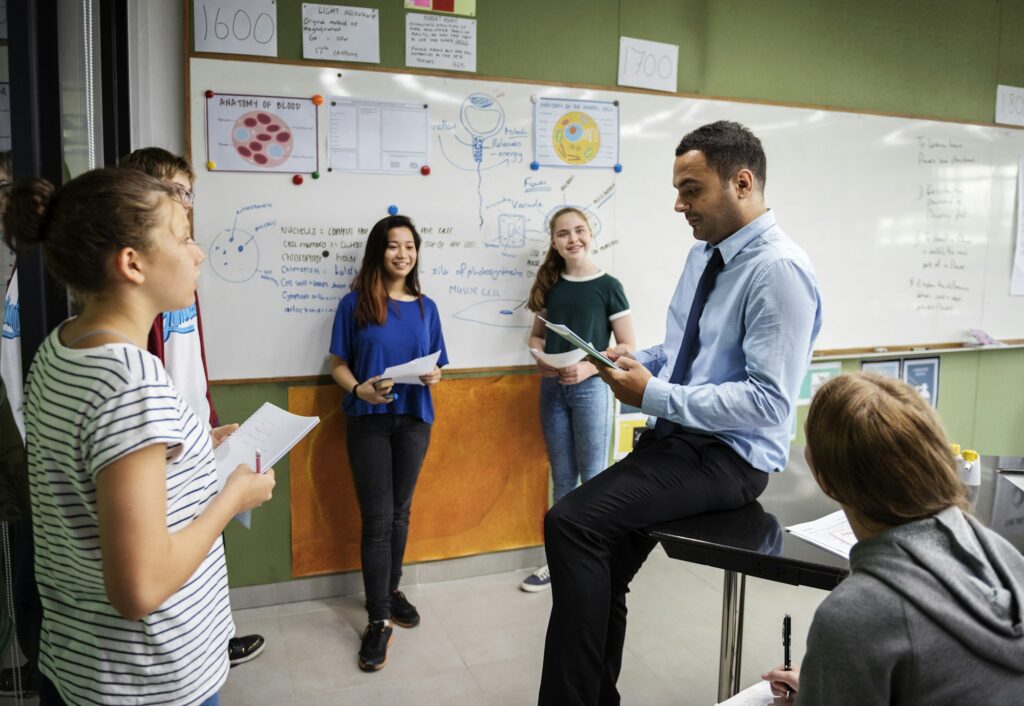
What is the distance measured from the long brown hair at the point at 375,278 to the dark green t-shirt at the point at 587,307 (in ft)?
1.91

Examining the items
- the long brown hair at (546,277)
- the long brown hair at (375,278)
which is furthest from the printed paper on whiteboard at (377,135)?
the long brown hair at (546,277)

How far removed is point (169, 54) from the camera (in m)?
2.67

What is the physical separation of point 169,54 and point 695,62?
7.17ft

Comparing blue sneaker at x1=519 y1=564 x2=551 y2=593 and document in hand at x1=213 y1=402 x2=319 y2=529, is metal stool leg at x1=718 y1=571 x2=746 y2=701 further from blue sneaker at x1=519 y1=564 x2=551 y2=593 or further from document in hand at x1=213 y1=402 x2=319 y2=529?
blue sneaker at x1=519 y1=564 x2=551 y2=593

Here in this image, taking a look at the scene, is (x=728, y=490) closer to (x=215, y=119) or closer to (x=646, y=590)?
(x=646, y=590)

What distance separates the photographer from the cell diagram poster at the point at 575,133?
318 cm

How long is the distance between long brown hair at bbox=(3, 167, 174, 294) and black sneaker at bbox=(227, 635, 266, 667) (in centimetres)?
187

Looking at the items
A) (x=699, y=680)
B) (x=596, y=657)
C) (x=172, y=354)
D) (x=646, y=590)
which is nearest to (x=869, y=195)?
(x=646, y=590)

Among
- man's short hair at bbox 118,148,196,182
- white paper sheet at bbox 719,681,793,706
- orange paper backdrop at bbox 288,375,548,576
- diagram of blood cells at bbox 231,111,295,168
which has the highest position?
diagram of blood cells at bbox 231,111,295,168

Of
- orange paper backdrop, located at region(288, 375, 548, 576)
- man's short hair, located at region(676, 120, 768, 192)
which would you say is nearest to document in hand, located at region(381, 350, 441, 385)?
orange paper backdrop, located at region(288, 375, 548, 576)

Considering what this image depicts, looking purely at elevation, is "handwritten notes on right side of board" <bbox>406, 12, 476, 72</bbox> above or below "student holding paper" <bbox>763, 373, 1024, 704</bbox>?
above

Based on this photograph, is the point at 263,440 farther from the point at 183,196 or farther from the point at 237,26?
the point at 237,26

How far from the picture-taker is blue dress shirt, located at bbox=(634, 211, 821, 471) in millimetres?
1630

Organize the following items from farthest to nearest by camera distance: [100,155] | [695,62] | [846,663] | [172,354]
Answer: [695,62]
[100,155]
[172,354]
[846,663]
